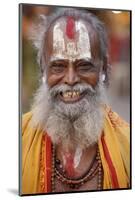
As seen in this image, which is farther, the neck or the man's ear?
the man's ear

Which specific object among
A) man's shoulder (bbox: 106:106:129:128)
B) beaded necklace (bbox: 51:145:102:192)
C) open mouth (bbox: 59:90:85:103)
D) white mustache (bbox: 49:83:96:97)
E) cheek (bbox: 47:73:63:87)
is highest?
cheek (bbox: 47:73:63:87)

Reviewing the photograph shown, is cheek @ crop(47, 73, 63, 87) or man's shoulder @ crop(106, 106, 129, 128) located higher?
cheek @ crop(47, 73, 63, 87)

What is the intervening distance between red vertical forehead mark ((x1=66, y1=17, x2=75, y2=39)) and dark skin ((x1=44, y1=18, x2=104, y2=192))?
87 mm

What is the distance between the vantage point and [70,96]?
348 cm

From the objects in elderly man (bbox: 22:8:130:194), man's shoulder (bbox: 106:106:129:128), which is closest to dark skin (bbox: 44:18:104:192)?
elderly man (bbox: 22:8:130:194)

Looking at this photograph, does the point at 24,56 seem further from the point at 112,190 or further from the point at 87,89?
the point at 112,190

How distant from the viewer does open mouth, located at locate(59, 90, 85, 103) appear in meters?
3.47

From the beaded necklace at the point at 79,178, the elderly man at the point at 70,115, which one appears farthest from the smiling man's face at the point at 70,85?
the beaded necklace at the point at 79,178

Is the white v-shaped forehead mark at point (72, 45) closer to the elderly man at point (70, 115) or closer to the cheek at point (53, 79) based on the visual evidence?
the elderly man at point (70, 115)

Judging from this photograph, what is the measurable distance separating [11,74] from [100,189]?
935mm

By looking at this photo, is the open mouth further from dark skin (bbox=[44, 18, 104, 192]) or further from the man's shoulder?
the man's shoulder

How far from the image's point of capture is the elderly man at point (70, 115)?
11.2 ft

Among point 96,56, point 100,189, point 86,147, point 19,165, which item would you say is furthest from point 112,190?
point 96,56

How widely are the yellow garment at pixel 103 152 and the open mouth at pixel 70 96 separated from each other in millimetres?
225
